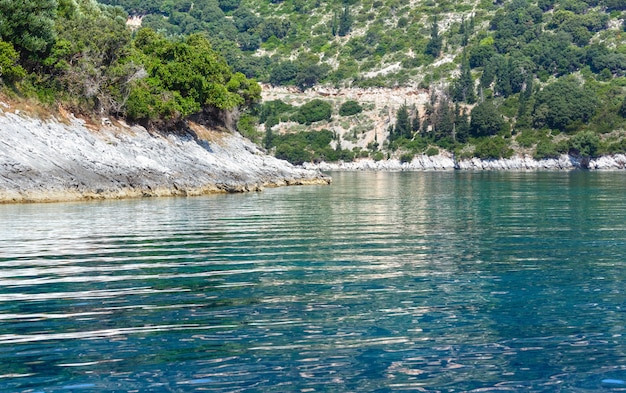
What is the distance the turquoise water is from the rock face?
56.2 ft

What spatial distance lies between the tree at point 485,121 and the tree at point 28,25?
141 meters

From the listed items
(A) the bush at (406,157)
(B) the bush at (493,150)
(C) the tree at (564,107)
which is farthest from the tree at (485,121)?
(A) the bush at (406,157)

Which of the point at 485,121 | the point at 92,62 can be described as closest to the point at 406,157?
the point at 485,121

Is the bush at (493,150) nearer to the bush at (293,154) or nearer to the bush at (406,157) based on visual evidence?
the bush at (406,157)

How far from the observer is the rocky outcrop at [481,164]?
158875 millimetres

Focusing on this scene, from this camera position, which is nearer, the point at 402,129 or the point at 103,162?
the point at 103,162

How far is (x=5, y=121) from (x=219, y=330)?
3857cm

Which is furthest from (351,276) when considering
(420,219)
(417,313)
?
(420,219)

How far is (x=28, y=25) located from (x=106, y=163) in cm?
1149

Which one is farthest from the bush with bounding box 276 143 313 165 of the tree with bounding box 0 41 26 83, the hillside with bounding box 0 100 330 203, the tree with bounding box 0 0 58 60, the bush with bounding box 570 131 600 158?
the tree with bounding box 0 41 26 83

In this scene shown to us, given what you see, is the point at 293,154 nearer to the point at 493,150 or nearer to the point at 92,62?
the point at 493,150

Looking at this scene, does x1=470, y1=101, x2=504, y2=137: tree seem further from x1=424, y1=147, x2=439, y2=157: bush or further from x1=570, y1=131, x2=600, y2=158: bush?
x1=570, y1=131, x2=600, y2=158: bush

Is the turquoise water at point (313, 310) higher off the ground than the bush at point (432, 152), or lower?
lower

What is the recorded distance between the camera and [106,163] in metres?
50.0
